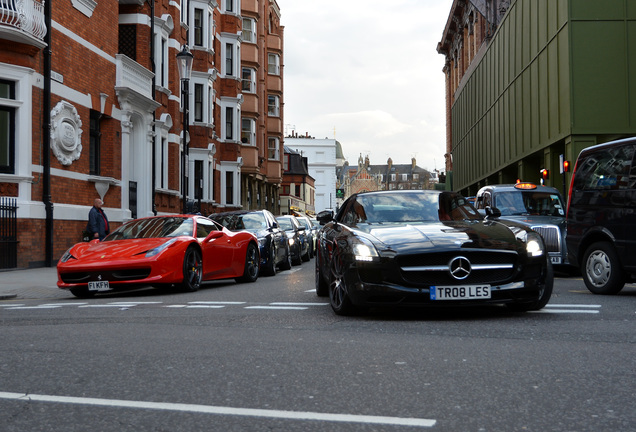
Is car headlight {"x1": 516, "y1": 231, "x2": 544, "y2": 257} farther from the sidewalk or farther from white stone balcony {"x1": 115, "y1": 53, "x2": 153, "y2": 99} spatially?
white stone balcony {"x1": 115, "y1": 53, "x2": 153, "y2": 99}

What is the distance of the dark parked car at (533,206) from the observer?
1423 centimetres

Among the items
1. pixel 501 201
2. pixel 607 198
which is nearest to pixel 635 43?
pixel 501 201

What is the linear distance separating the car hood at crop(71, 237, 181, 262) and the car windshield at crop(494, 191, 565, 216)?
7167mm

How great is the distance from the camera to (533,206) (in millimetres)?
15555

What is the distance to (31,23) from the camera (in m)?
17.8

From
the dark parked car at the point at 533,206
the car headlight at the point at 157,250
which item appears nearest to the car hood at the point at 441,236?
the car headlight at the point at 157,250

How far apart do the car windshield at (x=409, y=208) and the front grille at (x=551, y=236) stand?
17.5 ft

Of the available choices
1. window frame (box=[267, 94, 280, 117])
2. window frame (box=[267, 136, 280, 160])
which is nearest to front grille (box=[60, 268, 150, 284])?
window frame (box=[267, 136, 280, 160])

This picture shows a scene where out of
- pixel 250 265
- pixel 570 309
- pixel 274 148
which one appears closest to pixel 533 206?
pixel 250 265

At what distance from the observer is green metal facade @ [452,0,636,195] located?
2322cm

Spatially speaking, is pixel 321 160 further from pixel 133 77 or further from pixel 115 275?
pixel 115 275

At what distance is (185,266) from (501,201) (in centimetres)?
724

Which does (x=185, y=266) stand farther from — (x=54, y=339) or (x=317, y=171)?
(x=317, y=171)

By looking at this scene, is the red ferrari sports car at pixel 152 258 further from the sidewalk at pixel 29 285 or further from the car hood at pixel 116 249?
the sidewalk at pixel 29 285
